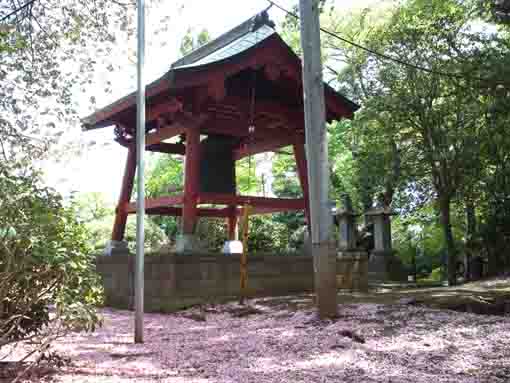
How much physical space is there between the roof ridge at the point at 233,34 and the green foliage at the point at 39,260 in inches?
264

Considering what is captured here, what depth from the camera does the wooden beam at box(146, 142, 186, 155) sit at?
1174cm

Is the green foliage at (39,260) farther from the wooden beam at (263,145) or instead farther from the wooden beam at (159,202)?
the wooden beam at (263,145)

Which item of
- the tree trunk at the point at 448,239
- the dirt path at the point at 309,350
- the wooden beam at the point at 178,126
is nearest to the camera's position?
the dirt path at the point at 309,350

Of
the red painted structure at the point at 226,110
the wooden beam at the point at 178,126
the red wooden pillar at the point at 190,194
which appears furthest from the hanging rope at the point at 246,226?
the wooden beam at the point at 178,126

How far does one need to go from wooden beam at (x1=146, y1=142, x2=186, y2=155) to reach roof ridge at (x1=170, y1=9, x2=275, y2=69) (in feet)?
6.25

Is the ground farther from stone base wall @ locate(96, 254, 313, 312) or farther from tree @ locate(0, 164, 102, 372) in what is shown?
stone base wall @ locate(96, 254, 313, 312)

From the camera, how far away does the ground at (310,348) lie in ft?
13.4

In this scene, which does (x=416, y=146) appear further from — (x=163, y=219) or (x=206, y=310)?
(x=163, y=219)

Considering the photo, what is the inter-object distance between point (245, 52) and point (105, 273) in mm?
5643

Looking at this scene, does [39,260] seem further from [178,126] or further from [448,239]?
[448,239]

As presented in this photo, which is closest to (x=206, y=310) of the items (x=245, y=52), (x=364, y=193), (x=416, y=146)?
(x=245, y=52)

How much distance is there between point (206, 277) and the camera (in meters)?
9.30

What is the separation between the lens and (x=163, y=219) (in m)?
22.6

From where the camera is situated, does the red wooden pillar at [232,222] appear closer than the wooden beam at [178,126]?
No
